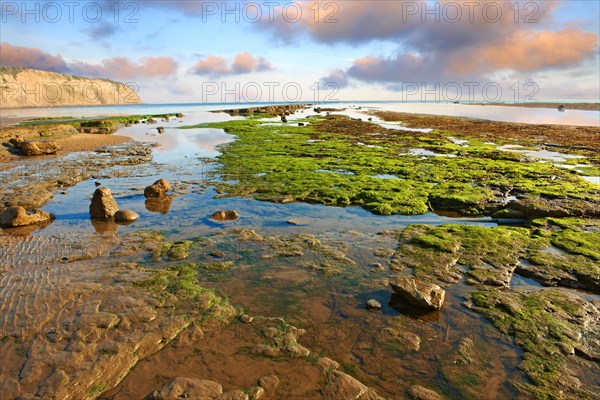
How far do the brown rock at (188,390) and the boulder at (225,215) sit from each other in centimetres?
794

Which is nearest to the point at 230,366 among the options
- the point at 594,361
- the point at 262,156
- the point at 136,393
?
the point at 136,393

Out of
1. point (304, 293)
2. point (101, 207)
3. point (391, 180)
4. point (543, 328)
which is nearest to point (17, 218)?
point (101, 207)

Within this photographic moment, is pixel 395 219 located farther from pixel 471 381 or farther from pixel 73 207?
pixel 73 207

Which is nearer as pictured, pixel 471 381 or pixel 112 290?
pixel 471 381

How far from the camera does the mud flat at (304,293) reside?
5391 mm

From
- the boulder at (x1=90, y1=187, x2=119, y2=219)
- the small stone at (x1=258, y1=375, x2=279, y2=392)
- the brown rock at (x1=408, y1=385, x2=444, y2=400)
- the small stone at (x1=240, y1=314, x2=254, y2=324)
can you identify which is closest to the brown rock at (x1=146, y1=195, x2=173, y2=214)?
the boulder at (x1=90, y1=187, x2=119, y2=219)

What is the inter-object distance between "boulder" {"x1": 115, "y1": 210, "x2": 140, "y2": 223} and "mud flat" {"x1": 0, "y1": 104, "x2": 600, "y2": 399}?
0.51 meters

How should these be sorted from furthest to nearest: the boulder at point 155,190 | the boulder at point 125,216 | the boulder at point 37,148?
the boulder at point 37,148, the boulder at point 155,190, the boulder at point 125,216

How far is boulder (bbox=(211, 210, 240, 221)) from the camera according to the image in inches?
505

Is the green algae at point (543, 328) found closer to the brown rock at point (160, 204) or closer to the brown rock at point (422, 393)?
the brown rock at point (422, 393)

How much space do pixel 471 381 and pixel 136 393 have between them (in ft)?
17.4

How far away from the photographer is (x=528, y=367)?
18.7 ft

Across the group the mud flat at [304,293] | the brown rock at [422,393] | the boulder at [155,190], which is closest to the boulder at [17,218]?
the mud flat at [304,293]

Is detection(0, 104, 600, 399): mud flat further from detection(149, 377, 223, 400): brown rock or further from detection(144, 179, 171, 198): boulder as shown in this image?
detection(144, 179, 171, 198): boulder
